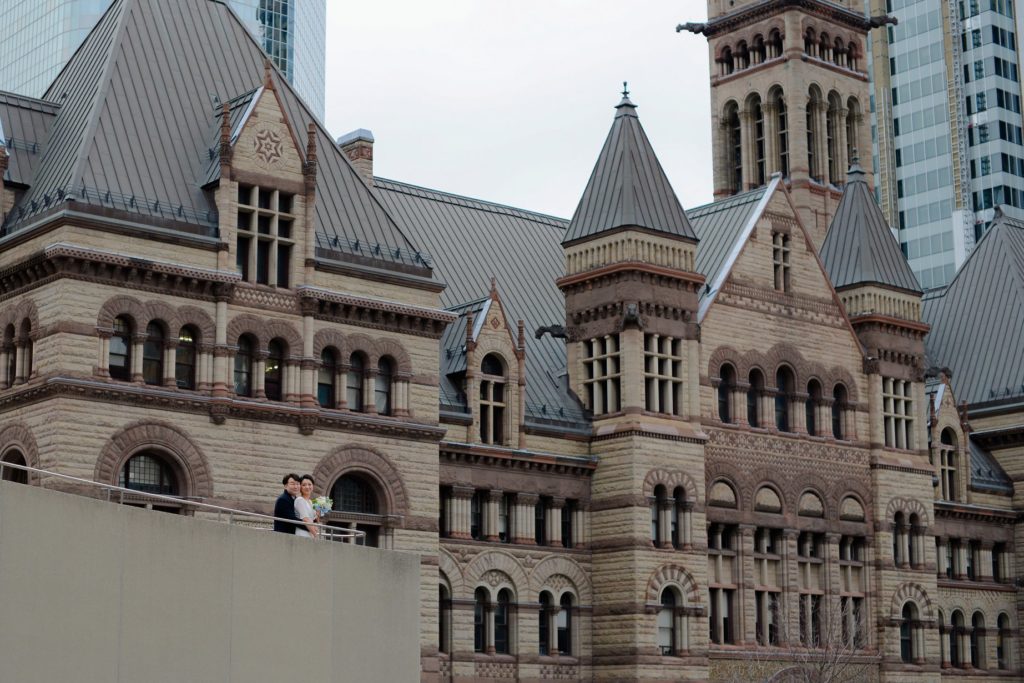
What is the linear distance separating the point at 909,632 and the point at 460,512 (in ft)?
66.9

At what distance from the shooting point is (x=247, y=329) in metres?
50.4

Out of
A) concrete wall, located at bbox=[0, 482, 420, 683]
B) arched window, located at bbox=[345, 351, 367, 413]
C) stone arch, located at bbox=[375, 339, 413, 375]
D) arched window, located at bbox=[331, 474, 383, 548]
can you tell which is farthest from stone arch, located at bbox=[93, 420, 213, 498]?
concrete wall, located at bbox=[0, 482, 420, 683]

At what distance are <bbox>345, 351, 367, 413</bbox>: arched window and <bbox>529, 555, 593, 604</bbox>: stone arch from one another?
30.9ft

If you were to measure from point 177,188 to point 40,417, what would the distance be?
7.43 meters

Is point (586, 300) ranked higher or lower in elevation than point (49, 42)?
lower

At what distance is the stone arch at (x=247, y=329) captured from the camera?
50.0 m

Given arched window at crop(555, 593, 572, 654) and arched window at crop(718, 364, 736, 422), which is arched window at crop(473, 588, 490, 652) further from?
arched window at crop(718, 364, 736, 422)

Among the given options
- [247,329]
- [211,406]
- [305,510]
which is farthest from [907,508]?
[305,510]

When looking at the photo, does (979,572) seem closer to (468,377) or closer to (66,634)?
(468,377)

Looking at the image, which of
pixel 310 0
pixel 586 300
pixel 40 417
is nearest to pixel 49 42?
pixel 310 0

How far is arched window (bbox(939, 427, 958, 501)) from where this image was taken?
241 ft

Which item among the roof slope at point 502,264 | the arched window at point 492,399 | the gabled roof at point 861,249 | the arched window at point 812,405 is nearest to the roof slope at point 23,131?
the roof slope at point 502,264

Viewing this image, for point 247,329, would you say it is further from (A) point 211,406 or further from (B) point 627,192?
(B) point 627,192

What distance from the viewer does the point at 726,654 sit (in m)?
62.1
